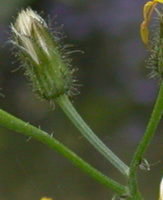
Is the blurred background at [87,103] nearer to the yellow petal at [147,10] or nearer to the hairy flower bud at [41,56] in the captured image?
the hairy flower bud at [41,56]

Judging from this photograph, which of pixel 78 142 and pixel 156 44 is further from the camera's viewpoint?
pixel 78 142

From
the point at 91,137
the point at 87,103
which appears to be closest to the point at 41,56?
the point at 91,137

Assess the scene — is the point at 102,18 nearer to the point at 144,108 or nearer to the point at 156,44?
the point at 144,108

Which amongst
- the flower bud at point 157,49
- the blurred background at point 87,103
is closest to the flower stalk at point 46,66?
the flower bud at point 157,49

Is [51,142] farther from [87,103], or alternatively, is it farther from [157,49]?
[87,103]

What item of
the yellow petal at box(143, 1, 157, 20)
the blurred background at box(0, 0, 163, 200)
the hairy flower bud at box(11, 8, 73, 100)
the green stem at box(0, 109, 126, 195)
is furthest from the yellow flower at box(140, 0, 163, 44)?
the blurred background at box(0, 0, 163, 200)

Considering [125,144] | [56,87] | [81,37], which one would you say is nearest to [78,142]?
[125,144]
